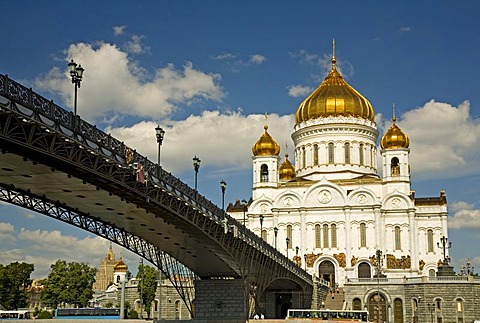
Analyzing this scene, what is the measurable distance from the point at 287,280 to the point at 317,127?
30381mm

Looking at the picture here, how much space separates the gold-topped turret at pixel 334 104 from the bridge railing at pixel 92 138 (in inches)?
2033

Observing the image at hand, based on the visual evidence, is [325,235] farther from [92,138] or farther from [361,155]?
[92,138]

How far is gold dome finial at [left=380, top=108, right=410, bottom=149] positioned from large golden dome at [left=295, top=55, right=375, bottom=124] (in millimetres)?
5137

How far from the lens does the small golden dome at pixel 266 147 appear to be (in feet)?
308

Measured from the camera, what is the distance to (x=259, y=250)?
5216 cm

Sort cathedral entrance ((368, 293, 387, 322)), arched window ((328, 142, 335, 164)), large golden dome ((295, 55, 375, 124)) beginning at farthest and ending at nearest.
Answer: large golden dome ((295, 55, 375, 124)), arched window ((328, 142, 335, 164)), cathedral entrance ((368, 293, 387, 322))

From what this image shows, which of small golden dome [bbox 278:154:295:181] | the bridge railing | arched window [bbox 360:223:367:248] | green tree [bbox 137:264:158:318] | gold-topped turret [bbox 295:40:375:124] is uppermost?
gold-topped turret [bbox 295:40:375:124]

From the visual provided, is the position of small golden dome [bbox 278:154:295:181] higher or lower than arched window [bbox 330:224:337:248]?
higher

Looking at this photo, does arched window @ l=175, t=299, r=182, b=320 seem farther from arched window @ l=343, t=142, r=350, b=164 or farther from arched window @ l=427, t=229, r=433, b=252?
arched window @ l=427, t=229, r=433, b=252

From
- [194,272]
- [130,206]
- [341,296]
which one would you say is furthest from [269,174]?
[130,206]

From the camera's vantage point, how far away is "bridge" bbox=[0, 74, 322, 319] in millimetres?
24953

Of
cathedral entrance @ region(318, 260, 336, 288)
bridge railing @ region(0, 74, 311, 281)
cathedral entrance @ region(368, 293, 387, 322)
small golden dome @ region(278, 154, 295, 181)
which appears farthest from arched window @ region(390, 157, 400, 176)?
bridge railing @ region(0, 74, 311, 281)

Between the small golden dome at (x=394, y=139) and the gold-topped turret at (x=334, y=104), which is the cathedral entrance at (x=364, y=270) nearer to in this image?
the small golden dome at (x=394, y=139)

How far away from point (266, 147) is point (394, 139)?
646 inches
